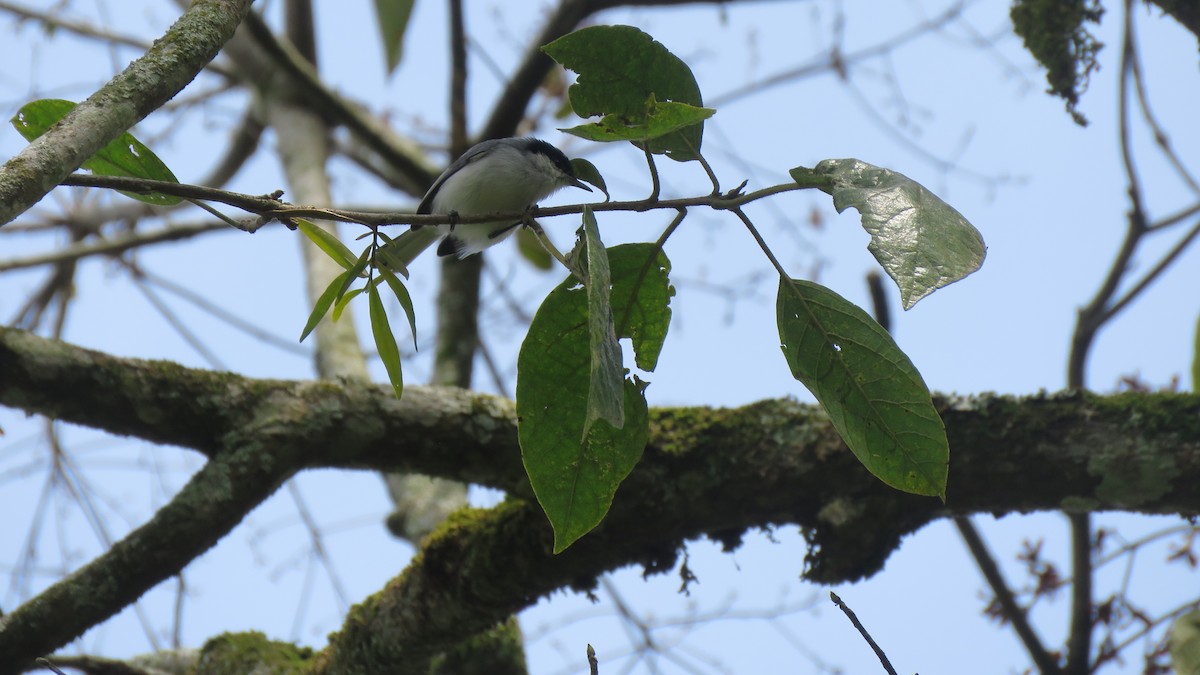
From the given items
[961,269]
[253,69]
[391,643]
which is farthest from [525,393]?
[253,69]

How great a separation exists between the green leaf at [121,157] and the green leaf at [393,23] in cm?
334

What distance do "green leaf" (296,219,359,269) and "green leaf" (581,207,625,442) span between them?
1.90 ft

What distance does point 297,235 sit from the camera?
19.3 feet

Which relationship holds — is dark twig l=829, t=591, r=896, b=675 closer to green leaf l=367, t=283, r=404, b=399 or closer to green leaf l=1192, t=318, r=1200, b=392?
green leaf l=367, t=283, r=404, b=399

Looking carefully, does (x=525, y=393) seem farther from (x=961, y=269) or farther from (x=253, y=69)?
(x=253, y=69)

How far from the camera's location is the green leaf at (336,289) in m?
→ 1.95

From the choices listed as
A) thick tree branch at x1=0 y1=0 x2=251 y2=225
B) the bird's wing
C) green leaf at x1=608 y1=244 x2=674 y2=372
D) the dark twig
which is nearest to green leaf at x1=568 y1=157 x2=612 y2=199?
green leaf at x1=608 y1=244 x2=674 y2=372

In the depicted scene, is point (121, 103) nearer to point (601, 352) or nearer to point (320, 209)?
point (320, 209)

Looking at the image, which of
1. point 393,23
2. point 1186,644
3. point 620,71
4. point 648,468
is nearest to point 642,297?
point 620,71

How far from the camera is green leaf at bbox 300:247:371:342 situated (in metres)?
1.95

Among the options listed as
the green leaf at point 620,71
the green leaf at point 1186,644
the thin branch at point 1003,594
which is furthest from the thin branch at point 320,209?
the thin branch at point 1003,594

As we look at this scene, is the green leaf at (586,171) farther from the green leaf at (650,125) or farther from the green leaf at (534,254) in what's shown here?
the green leaf at (534,254)

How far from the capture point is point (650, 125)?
1718 millimetres

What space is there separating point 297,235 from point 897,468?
182 inches
